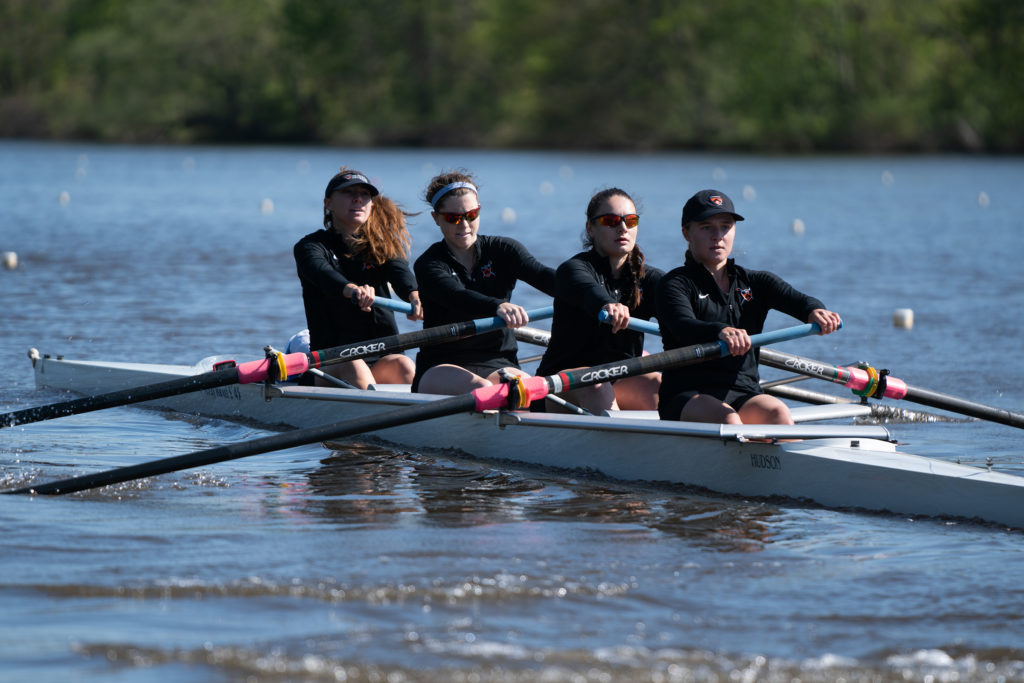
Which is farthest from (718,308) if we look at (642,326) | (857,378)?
(857,378)

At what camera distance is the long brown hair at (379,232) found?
771 centimetres

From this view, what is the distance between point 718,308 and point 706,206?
482 mm

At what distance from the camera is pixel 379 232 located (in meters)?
7.75

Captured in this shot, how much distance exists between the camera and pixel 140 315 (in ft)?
43.2

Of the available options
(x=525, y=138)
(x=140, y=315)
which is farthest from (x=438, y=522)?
(x=525, y=138)

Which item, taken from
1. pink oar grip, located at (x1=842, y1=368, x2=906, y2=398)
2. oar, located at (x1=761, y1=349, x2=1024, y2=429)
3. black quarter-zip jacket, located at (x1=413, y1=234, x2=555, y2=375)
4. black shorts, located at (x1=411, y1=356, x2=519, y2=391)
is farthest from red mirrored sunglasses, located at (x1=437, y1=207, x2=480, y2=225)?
pink oar grip, located at (x1=842, y1=368, x2=906, y2=398)

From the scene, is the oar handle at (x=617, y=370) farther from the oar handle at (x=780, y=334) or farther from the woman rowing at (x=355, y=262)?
the woman rowing at (x=355, y=262)

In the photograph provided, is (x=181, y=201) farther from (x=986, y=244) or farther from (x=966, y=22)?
(x=966, y=22)

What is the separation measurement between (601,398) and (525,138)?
59.1 metres

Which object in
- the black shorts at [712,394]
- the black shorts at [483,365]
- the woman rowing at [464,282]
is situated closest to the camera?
the black shorts at [712,394]

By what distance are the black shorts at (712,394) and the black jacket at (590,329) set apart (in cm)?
53

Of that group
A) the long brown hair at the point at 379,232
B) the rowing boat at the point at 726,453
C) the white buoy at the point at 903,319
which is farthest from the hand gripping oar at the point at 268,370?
the white buoy at the point at 903,319

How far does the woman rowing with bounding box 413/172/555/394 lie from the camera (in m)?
6.98

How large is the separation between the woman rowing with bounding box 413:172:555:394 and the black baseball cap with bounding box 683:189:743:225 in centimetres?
109
